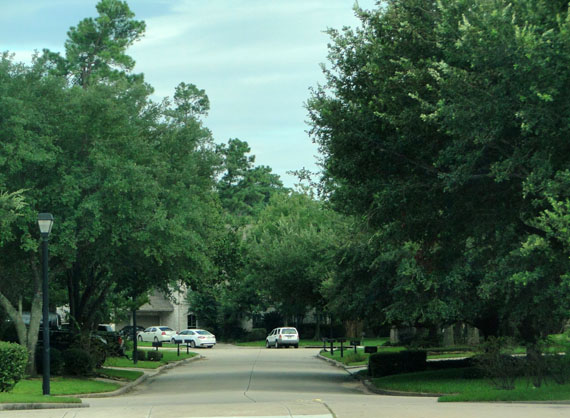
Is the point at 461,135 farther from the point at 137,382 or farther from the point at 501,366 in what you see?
the point at 137,382

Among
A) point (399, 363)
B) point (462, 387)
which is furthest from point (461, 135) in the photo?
point (399, 363)

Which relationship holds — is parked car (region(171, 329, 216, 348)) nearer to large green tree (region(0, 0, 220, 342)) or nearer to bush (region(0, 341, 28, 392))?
large green tree (region(0, 0, 220, 342))

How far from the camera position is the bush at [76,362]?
2861 centimetres

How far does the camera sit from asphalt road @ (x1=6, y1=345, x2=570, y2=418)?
13.9 meters

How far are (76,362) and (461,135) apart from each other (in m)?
18.3

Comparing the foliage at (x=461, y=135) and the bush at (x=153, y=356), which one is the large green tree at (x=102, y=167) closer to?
the foliage at (x=461, y=135)

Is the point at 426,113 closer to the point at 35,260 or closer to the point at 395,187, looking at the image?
the point at 395,187

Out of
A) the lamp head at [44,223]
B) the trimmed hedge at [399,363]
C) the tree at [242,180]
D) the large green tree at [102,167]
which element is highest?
the tree at [242,180]

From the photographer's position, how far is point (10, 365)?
20.9 meters

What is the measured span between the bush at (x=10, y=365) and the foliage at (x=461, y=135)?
9.13m

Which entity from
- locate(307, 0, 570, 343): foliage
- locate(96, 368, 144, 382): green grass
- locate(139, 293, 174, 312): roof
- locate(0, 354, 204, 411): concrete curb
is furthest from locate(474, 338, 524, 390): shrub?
locate(139, 293, 174, 312): roof

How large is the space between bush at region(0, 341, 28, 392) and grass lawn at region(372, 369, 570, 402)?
422 inches

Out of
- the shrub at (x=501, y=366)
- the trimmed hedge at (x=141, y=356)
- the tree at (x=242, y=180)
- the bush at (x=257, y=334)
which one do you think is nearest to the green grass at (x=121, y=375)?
the trimmed hedge at (x=141, y=356)

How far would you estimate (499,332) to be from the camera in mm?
28703
